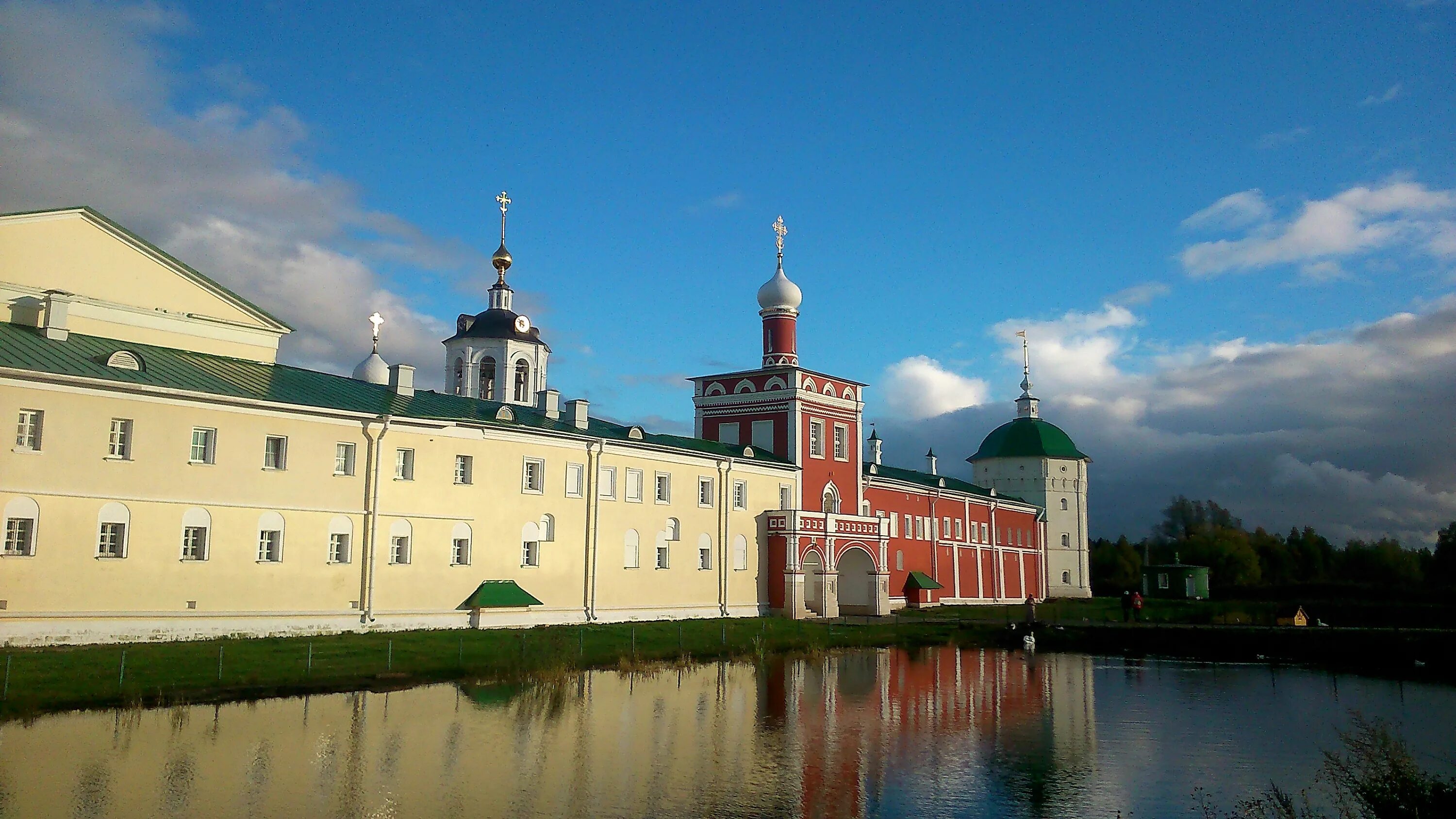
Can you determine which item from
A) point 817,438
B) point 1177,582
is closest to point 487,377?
point 817,438

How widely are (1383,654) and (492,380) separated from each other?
43.2m

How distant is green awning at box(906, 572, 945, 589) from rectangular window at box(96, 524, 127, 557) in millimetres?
41490

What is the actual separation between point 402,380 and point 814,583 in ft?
71.0

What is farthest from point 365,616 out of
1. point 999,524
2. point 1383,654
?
point 999,524

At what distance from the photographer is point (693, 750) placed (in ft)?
54.0

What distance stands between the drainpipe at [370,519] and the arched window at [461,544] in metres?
2.97

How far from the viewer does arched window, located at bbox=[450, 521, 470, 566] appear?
36.7 meters

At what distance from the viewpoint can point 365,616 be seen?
3366cm

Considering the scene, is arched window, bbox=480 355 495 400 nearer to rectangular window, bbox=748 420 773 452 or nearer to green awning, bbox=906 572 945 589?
rectangular window, bbox=748 420 773 452

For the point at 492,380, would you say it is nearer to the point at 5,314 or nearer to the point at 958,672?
the point at 5,314

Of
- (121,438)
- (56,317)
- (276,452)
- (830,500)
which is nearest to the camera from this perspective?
(121,438)

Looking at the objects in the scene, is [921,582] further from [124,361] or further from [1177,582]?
[124,361]

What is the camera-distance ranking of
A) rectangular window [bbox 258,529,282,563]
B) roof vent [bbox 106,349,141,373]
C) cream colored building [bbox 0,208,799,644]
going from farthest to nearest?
rectangular window [bbox 258,529,282,563] → roof vent [bbox 106,349,141,373] → cream colored building [bbox 0,208,799,644]

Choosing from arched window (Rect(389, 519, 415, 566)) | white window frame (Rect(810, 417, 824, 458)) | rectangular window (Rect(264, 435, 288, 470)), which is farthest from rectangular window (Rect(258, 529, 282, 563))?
white window frame (Rect(810, 417, 824, 458))
